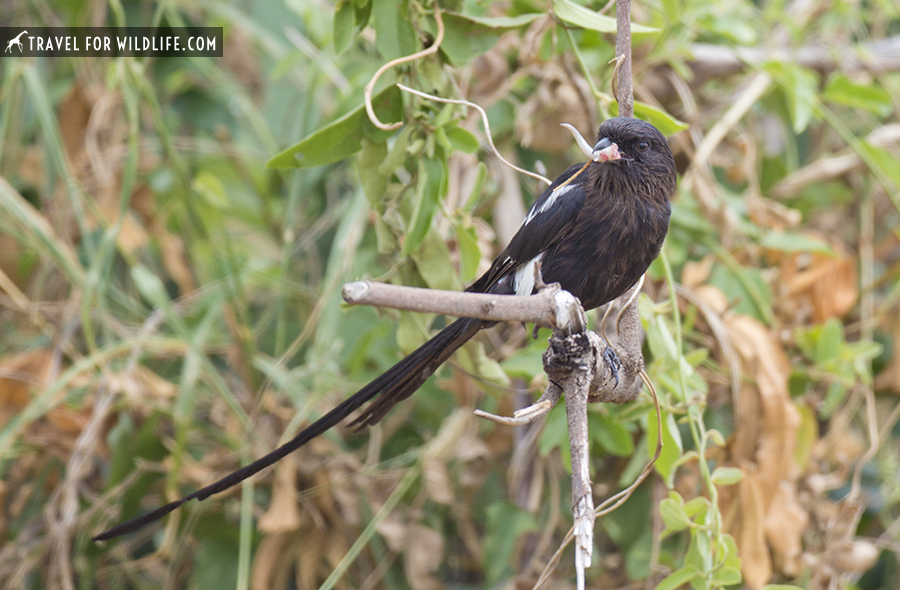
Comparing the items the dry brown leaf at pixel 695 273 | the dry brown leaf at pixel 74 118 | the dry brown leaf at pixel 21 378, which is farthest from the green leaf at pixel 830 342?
the dry brown leaf at pixel 74 118

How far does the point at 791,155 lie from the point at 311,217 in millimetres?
1292

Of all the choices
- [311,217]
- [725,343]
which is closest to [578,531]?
[725,343]

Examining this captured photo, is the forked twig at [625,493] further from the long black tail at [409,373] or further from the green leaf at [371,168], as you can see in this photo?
the green leaf at [371,168]

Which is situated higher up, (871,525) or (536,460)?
(536,460)

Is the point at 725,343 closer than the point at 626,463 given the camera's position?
Yes

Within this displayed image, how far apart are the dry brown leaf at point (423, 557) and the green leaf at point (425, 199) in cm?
76

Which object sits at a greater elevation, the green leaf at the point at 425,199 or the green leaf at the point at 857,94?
the green leaf at the point at 857,94

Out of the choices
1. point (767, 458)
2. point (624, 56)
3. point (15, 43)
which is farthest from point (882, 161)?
point (15, 43)

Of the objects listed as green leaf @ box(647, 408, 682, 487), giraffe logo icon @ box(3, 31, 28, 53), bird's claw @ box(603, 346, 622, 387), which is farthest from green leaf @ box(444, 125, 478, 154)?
giraffe logo icon @ box(3, 31, 28, 53)

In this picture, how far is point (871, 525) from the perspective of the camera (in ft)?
6.35

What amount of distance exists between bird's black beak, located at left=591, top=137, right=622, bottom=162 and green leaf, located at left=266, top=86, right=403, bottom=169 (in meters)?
0.28

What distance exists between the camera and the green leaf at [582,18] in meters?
0.99

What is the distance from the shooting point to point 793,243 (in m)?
1.60

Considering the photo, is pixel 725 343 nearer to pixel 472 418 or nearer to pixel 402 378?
pixel 472 418
